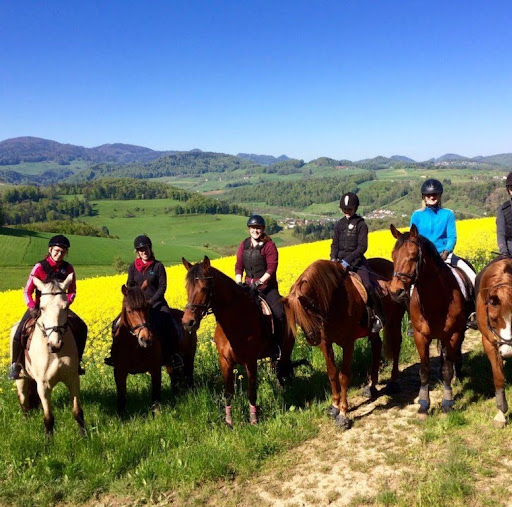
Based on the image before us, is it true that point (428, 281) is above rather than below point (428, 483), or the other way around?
above

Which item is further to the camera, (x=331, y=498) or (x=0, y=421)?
(x=0, y=421)

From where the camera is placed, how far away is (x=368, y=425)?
5707 millimetres

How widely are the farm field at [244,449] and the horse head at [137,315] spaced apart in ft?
4.35

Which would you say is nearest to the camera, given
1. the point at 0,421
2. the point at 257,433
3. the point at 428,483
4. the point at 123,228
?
the point at 428,483

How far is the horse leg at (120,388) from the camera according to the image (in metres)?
6.36

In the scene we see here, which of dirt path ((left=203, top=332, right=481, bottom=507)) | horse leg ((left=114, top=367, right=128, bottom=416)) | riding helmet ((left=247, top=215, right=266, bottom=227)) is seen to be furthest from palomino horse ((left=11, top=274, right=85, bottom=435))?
riding helmet ((left=247, top=215, right=266, bottom=227))

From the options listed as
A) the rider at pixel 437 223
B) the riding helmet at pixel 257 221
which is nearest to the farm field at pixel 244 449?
the rider at pixel 437 223

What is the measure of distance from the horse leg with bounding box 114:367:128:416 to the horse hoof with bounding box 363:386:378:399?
400 cm

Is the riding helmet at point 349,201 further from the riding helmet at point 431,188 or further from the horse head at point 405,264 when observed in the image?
the horse head at point 405,264

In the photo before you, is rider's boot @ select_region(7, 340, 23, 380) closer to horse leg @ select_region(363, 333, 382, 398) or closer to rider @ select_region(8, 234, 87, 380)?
rider @ select_region(8, 234, 87, 380)

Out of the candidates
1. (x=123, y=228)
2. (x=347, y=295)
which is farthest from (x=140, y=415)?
(x=123, y=228)

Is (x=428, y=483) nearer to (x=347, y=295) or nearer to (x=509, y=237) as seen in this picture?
(x=347, y=295)

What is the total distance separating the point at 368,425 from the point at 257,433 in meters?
1.64

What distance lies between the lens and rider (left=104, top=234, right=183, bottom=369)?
273 inches
